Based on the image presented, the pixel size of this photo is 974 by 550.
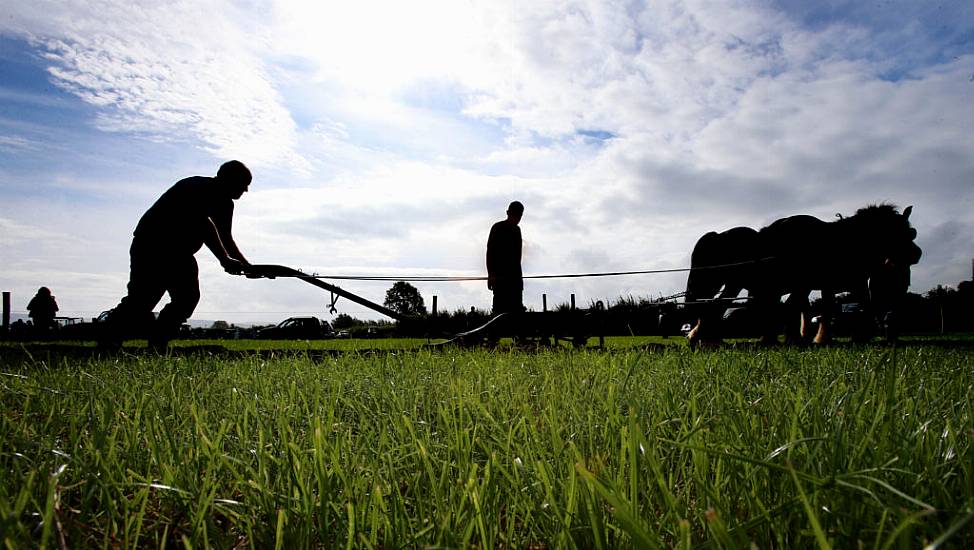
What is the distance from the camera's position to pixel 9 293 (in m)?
20.6

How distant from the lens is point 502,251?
29.1 ft

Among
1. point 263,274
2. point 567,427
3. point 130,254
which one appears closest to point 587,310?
point 263,274

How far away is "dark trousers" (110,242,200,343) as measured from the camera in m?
6.54

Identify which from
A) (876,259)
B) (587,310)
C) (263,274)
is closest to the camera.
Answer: (263,274)

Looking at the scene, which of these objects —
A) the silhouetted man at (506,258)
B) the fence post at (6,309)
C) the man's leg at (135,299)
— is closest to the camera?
the man's leg at (135,299)

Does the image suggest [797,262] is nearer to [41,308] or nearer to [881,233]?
[881,233]

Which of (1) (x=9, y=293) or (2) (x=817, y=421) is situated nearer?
(2) (x=817, y=421)

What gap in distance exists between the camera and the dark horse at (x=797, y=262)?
867 centimetres

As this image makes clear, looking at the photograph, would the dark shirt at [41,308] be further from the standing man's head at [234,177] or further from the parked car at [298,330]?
the standing man's head at [234,177]

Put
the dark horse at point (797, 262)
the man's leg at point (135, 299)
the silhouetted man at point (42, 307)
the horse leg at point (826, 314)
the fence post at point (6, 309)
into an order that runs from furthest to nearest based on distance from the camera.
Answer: the fence post at point (6, 309), the silhouetted man at point (42, 307), the horse leg at point (826, 314), the dark horse at point (797, 262), the man's leg at point (135, 299)

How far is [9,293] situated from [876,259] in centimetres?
2559

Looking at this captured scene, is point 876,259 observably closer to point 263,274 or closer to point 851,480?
point 263,274

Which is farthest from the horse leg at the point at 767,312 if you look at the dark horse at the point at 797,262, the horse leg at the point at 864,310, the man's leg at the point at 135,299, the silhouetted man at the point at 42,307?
the silhouetted man at the point at 42,307

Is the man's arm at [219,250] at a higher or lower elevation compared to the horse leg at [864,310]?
higher
